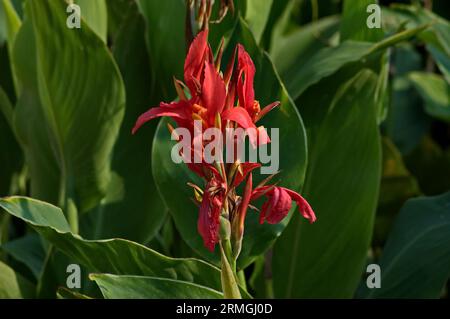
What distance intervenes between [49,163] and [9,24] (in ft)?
0.78

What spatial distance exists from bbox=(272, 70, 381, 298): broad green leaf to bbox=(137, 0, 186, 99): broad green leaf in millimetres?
214

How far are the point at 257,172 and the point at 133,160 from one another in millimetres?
301

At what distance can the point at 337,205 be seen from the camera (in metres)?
1.29

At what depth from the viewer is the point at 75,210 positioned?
1.30 metres

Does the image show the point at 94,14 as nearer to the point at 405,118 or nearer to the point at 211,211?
the point at 211,211

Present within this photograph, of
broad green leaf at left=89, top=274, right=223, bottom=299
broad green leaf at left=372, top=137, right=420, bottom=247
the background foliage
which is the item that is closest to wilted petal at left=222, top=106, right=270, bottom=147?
broad green leaf at left=89, top=274, right=223, bottom=299

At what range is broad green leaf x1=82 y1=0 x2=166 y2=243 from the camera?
1338 millimetres

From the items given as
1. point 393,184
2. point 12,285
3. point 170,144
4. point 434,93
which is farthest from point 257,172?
point 434,93

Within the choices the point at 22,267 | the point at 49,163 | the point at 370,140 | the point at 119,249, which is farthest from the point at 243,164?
the point at 22,267

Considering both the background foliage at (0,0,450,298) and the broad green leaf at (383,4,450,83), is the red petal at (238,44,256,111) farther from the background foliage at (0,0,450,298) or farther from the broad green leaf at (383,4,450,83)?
the broad green leaf at (383,4,450,83)

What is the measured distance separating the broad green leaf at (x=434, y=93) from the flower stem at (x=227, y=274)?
3.46 feet

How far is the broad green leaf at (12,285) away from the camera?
127 cm

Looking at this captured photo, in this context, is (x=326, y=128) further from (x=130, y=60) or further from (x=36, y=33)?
(x=36, y=33)

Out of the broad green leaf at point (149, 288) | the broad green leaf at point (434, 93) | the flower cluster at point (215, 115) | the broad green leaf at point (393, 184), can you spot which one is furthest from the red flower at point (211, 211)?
the broad green leaf at point (434, 93)
